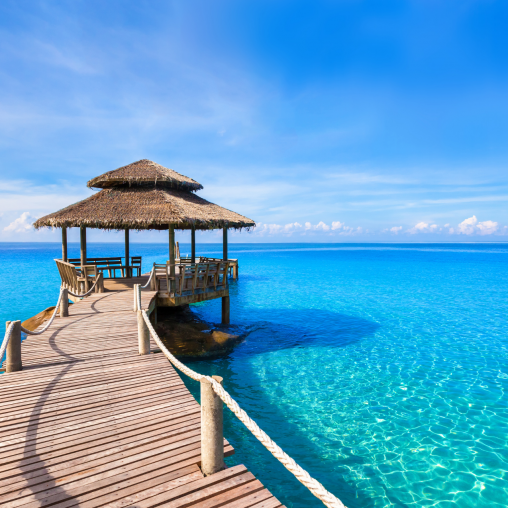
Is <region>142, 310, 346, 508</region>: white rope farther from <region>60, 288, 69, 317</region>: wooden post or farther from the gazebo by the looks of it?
the gazebo

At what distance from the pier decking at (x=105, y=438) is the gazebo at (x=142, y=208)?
5.80 m

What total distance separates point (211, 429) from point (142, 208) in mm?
10214

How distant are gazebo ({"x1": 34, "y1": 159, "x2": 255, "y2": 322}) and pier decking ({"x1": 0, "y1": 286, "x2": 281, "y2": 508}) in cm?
580

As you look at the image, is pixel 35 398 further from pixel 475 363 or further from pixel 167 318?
pixel 475 363

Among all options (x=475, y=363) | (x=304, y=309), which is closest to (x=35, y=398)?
(x=475, y=363)

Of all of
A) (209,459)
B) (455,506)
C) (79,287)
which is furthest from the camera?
(79,287)

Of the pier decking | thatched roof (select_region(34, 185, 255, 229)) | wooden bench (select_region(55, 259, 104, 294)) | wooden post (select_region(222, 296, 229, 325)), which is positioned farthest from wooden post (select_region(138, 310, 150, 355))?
wooden post (select_region(222, 296, 229, 325))

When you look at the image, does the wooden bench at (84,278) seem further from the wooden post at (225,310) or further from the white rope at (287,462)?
the white rope at (287,462)

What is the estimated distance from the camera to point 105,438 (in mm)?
3566

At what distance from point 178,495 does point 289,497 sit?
311cm

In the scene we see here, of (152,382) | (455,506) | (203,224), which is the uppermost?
(203,224)

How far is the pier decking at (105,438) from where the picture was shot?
2760 millimetres

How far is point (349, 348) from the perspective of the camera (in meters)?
11.5

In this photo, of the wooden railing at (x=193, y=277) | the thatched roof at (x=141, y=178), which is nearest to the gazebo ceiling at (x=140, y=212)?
the thatched roof at (x=141, y=178)
